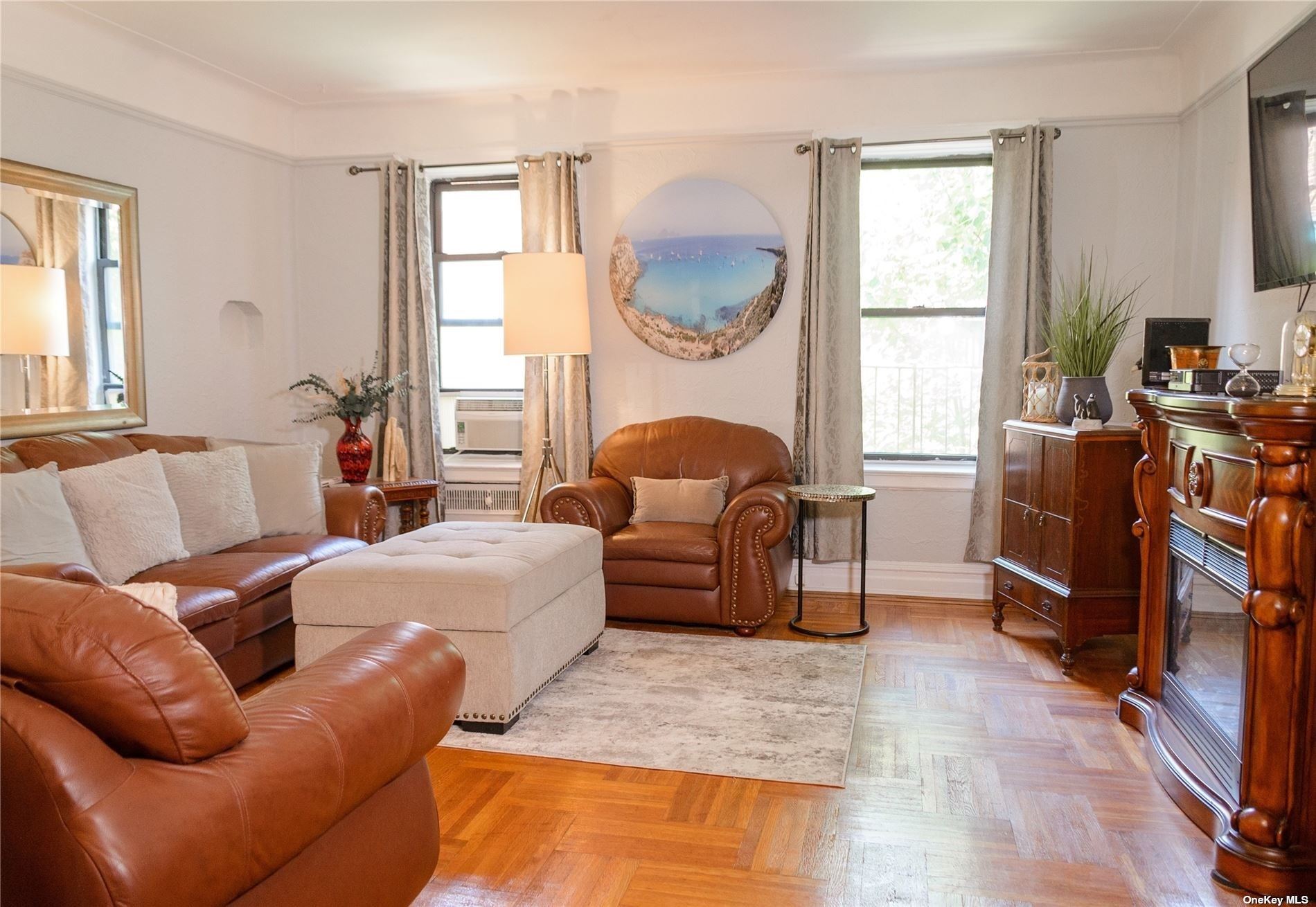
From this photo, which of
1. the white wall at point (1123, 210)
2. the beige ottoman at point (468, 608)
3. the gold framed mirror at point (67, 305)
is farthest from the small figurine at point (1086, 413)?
the gold framed mirror at point (67, 305)

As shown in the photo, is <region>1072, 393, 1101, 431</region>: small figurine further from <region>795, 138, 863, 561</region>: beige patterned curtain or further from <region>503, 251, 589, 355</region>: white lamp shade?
<region>503, 251, 589, 355</region>: white lamp shade

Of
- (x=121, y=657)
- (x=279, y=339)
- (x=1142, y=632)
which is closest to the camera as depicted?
(x=121, y=657)

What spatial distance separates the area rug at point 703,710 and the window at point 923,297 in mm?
1572

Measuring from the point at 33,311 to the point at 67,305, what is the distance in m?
0.18

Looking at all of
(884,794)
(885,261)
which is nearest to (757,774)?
(884,794)

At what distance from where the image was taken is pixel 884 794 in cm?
274

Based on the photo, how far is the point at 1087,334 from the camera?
13.4ft

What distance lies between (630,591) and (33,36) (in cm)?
348

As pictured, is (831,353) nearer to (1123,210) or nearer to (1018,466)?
(1018,466)

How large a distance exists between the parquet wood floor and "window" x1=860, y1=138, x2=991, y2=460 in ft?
6.70

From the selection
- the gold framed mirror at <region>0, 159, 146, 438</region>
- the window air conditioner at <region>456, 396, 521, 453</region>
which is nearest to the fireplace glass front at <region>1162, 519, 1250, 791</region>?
the window air conditioner at <region>456, 396, 521, 453</region>


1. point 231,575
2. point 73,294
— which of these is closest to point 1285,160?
point 231,575

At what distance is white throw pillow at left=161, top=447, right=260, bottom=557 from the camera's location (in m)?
3.91

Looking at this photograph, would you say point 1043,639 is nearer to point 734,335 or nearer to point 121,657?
point 734,335
